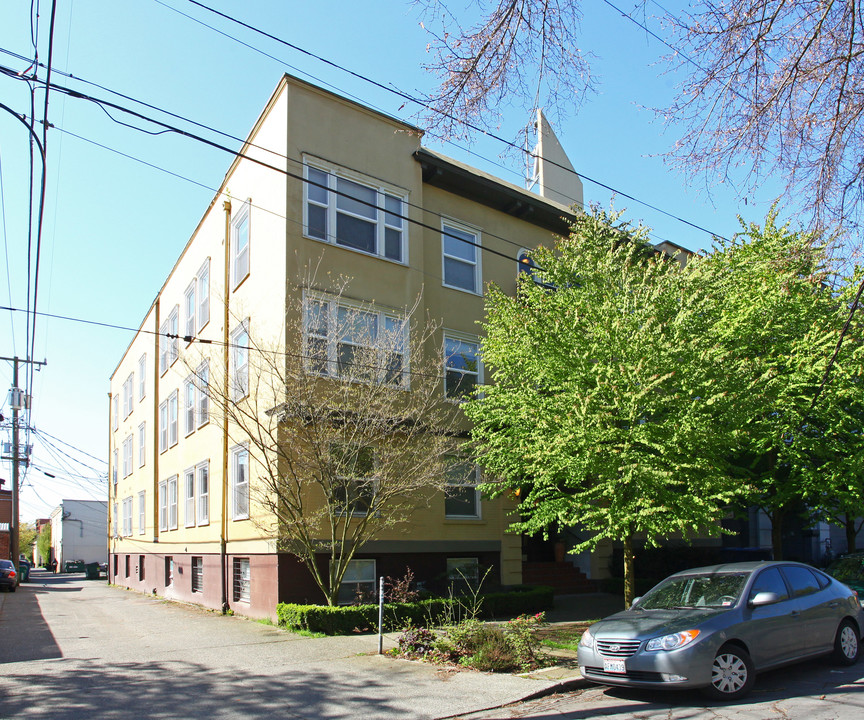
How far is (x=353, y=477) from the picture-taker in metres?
13.1

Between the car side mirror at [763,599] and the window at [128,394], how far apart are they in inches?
1123

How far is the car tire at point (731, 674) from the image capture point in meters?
7.52

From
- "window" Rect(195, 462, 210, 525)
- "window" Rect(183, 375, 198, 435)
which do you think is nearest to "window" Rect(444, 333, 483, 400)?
"window" Rect(195, 462, 210, 525)

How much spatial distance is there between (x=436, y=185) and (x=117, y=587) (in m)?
23.9

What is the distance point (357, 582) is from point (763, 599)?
8.59 m

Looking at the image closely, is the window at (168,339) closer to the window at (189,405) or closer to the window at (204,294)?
the window at (189,405)

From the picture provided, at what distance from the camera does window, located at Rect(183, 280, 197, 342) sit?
21.8 m

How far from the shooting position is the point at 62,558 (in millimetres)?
67125

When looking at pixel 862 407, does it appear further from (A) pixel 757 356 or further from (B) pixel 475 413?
(B) pixel 475 413

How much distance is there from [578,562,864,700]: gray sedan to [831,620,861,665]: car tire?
0.04 feet

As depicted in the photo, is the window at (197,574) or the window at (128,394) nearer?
the window at (197,574)

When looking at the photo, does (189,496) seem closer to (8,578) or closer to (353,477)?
(353,477)

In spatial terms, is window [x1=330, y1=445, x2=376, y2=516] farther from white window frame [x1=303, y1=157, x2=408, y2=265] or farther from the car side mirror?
the car side mirror

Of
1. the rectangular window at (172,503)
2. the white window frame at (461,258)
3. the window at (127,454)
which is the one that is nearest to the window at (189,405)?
the rectangular window at (172,503)
